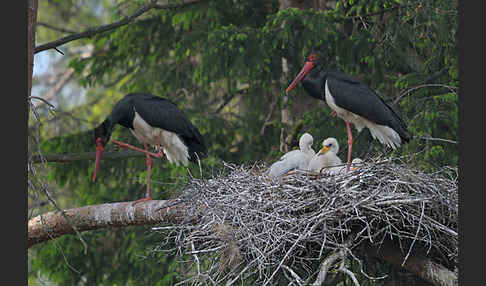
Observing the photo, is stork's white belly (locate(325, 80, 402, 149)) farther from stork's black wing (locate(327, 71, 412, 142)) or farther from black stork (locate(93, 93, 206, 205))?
black stork (locate(93, 93, 206, 205))

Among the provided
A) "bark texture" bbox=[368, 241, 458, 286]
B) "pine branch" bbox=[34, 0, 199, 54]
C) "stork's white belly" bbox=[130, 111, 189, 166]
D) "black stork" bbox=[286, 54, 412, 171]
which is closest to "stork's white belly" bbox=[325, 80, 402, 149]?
"black stork" bbox=[286, 54, 412, 171]

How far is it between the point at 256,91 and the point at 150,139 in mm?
2239

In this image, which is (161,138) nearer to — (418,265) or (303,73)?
(303,73)

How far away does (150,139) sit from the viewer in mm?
7113

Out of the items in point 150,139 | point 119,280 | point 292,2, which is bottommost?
point 119,280

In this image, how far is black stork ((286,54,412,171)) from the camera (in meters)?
5.85

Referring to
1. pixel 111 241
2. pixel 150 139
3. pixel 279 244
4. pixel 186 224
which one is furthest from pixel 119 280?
pixel 279 244

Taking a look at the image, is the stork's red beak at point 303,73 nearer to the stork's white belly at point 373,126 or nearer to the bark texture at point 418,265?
the stork's white belly at point 373,126

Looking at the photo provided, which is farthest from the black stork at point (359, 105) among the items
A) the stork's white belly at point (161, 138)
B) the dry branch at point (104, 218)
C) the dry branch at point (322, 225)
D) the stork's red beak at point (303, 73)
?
the dry branch at point (104, 218)

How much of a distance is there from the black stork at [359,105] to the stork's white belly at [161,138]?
5.31 feet

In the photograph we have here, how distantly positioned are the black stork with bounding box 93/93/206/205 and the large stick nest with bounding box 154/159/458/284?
6.34ft

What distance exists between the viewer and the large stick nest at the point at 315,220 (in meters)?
4.29

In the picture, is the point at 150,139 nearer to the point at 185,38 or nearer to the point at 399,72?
the point at 185,38

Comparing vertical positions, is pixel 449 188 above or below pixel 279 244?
above
